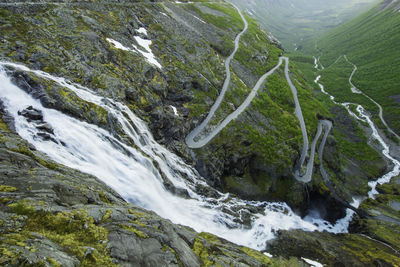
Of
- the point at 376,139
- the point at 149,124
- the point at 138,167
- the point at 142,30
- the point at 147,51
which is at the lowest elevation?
the point at 149,124

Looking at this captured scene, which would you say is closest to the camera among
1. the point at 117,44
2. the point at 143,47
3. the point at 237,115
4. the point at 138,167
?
the point at 138,167

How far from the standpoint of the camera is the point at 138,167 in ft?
101

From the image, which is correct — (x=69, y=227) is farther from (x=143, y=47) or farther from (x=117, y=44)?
(x=143, y=47)

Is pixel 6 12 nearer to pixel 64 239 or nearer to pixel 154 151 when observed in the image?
pixel 154 151

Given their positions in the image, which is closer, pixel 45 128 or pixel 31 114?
pixel 45 128

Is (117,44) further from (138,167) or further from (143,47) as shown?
(138,167)

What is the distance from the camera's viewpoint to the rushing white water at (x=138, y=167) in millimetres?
25453

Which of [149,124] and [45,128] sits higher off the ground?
[45,128]

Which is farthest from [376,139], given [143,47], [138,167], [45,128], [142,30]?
[45,128]

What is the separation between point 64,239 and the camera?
12352 millimetres

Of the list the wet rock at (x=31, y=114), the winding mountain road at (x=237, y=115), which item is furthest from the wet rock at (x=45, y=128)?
the winding mountain road at (x=237, y=115)

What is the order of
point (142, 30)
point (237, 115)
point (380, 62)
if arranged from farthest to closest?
point (380, 62), point (142, 30), point (237, 115)

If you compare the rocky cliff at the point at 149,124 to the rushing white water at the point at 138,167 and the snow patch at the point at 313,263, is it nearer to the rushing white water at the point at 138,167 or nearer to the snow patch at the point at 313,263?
the rushing white water at the point at 138,167

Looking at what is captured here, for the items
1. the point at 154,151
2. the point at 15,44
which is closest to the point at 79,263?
the point at 154,151
